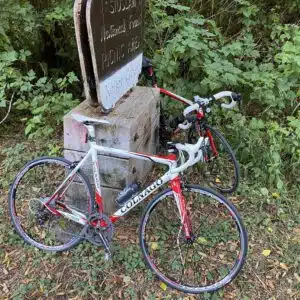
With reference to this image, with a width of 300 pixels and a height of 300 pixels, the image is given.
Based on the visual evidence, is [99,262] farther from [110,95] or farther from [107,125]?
[110,95]

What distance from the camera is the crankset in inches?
122

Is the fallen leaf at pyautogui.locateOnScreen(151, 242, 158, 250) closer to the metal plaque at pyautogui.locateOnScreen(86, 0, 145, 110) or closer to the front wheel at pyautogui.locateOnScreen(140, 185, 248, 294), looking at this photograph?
the front wheel at pyautogui.locateOnScreen(140, 185, 248, 294)

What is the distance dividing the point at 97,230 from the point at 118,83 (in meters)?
1.32

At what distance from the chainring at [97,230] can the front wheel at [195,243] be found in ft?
0.96

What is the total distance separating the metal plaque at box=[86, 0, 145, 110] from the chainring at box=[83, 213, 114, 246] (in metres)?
0.95

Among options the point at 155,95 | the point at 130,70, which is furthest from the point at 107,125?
the point at 155,95

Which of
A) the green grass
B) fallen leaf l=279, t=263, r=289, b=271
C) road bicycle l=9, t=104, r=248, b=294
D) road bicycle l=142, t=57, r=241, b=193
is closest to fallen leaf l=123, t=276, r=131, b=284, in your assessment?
the green grass

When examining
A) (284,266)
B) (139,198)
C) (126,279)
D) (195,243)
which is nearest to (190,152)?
(139,198)

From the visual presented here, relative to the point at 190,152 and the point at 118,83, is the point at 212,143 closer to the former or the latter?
the point at 118,83

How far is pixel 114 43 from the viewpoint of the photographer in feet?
10.4

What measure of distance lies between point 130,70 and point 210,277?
207cm

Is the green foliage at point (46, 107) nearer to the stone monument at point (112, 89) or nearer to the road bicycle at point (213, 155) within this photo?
the road bicycle at point (213, 155)

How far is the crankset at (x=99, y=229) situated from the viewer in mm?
3093

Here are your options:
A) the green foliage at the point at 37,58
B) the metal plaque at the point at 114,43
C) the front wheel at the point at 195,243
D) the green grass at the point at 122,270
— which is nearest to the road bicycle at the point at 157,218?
the front wheel at the point at 195,243
